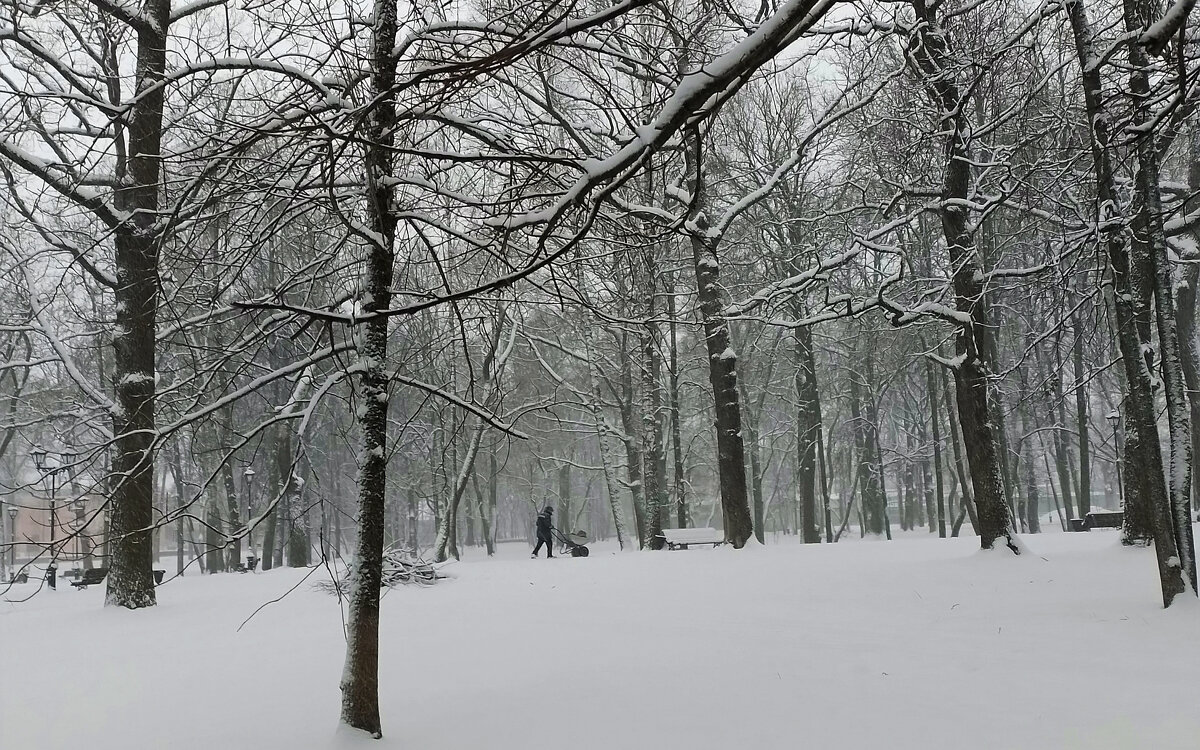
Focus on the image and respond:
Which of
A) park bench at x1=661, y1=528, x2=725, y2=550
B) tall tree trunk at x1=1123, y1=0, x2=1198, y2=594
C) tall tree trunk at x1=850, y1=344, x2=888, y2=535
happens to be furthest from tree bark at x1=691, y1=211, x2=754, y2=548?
tall tree trunk at x1=850, y1=344, x2=888, y2=535

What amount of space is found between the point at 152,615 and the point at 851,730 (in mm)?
8528

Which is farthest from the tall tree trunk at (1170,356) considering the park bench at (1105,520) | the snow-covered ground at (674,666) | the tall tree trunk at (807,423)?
the tall tree trunk at (807,423)

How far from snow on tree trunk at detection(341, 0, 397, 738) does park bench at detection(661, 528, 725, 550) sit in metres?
13.8

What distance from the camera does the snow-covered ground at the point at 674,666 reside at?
5.02 metres

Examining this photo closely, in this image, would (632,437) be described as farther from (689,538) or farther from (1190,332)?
(1190,332)

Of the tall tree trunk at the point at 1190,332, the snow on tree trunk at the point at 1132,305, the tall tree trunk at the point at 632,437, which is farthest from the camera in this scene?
the tall tree trunk at the point at 632,437

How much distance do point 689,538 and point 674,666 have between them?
484 inches

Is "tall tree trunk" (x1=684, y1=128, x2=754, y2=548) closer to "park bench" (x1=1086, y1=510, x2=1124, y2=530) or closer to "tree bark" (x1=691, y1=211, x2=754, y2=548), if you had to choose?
"tree bark" (x1=691, y1=211, x2=754, y2=548)

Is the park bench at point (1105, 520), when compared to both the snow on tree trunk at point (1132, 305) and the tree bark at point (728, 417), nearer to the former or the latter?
the tree bark at point (728, 417)

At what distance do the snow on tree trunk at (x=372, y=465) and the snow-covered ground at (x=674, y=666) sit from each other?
1.16 feet

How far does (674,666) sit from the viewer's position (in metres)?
6.59

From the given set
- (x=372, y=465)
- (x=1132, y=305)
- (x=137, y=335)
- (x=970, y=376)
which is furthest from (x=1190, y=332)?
(x=137, y=335)

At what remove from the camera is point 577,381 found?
100.0 feet

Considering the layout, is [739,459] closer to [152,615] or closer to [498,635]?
[498,635]
